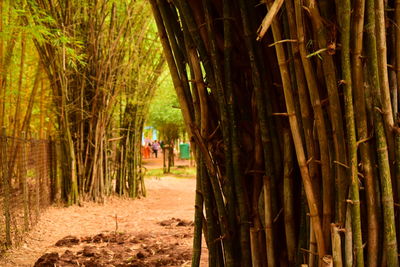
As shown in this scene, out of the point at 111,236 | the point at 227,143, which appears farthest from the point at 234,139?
the point at 111,236

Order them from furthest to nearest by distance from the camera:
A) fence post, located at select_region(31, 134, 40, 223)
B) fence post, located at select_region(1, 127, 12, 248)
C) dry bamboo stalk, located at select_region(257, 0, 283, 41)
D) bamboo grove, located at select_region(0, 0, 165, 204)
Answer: bamboo grove, located at select_region(0, 0, 165, 204) → fence post, located at select_region(31, 134, 40, 223) → fence post, located at select_region(1, 127, 12, 248) → dry bamboo stalk, located at select_region(257, 0, 283, 41)

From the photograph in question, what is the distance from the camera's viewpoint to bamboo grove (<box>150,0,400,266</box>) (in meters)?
1.06

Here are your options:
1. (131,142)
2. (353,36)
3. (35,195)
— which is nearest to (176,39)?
(353,36)

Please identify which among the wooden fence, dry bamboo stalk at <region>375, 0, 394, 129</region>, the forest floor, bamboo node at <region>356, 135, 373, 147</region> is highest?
dry bamboo stalk at <region>375, 0, 394, 129</region>

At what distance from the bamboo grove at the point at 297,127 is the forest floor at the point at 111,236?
69.6 inches

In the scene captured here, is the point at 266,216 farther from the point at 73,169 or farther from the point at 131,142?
the point at 131,142

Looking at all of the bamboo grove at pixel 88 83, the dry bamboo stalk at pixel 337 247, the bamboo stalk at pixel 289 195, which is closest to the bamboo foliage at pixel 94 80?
the bamboo grove at pixel 88 83

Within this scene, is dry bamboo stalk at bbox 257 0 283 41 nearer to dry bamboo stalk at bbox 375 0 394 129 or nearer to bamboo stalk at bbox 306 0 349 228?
bamboo stalk at bbox 306 0 349 228

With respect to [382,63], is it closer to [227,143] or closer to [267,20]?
[267,20]

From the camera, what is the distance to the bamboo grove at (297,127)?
1.06 m

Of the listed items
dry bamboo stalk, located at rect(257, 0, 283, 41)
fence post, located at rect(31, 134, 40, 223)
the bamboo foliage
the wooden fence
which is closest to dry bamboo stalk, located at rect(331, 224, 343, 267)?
dry bamboo stalk, located at rect(257, 0, 283, 41)

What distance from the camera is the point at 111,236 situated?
4082mm

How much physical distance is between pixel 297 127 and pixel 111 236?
10.7 ft

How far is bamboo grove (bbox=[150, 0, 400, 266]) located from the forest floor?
1.77 metres
